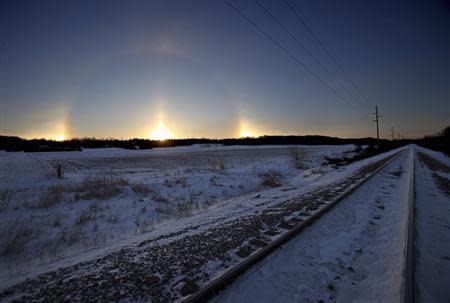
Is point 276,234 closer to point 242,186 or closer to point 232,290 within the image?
point 232,290

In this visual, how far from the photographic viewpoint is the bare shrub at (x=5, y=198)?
7257 millimetres

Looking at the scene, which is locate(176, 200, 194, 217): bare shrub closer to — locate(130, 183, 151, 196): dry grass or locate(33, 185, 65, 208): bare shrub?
locate(130, 183, 151, 196): dry grass

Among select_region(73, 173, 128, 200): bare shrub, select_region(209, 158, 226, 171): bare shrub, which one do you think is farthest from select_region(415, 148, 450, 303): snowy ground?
select_region(209, 158, 226, 171): bare shrub

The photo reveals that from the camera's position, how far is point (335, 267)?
331 cm

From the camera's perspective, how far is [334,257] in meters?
3.59

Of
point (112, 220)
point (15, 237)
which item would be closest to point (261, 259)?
point (112, 220)

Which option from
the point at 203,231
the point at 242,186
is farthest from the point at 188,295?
the point at 242,186

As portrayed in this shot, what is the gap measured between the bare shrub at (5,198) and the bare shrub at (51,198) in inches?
34.0

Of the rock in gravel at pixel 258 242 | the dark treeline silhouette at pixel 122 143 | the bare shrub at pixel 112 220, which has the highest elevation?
the dark treeline silhouette at pixel 122 143

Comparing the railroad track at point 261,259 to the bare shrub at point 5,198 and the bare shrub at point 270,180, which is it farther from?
the bare shrub at point 5,198

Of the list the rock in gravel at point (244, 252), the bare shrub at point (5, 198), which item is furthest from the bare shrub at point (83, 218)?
the rock in gravel at point (244, 252)

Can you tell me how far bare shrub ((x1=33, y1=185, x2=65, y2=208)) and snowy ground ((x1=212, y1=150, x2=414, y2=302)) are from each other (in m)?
8.46

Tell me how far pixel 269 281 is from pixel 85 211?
7.26 m

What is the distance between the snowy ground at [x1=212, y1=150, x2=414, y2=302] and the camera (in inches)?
106
